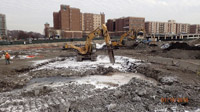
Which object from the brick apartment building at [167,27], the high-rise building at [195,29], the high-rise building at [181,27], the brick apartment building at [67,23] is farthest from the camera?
the high-rise building at [195,29]

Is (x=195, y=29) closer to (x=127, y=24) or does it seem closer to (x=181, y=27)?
(x=181, y=27)

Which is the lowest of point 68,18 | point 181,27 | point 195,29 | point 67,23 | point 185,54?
point 185,54

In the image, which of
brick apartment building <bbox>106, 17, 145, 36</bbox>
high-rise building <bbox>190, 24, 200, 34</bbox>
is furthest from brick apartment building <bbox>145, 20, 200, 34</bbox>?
brick apartment building <bbox>106, 17, 145, 36</bbox>

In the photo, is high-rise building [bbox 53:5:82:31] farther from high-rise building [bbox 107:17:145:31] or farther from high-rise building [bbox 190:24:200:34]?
high-rise building [bbox 190:24:200:34]

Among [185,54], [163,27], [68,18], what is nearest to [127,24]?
[68,18]

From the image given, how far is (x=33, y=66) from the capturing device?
13.6m

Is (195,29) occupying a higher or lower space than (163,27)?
lower

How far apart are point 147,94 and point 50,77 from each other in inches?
291

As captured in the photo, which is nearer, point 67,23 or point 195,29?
point 67,23

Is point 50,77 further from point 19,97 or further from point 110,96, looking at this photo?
point 110,96

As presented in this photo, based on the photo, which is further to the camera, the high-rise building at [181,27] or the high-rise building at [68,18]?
the high-rise building at [181,27]

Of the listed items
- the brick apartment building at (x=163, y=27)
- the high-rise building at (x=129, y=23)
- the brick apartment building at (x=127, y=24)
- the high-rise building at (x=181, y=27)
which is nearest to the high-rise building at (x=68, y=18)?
the brick apartment building at (x=127, y=24)

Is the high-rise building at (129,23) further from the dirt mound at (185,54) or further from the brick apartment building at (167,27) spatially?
the dirt mound at (185,54)

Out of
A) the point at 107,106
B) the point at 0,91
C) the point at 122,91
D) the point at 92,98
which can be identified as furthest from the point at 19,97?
the point at 122,91
